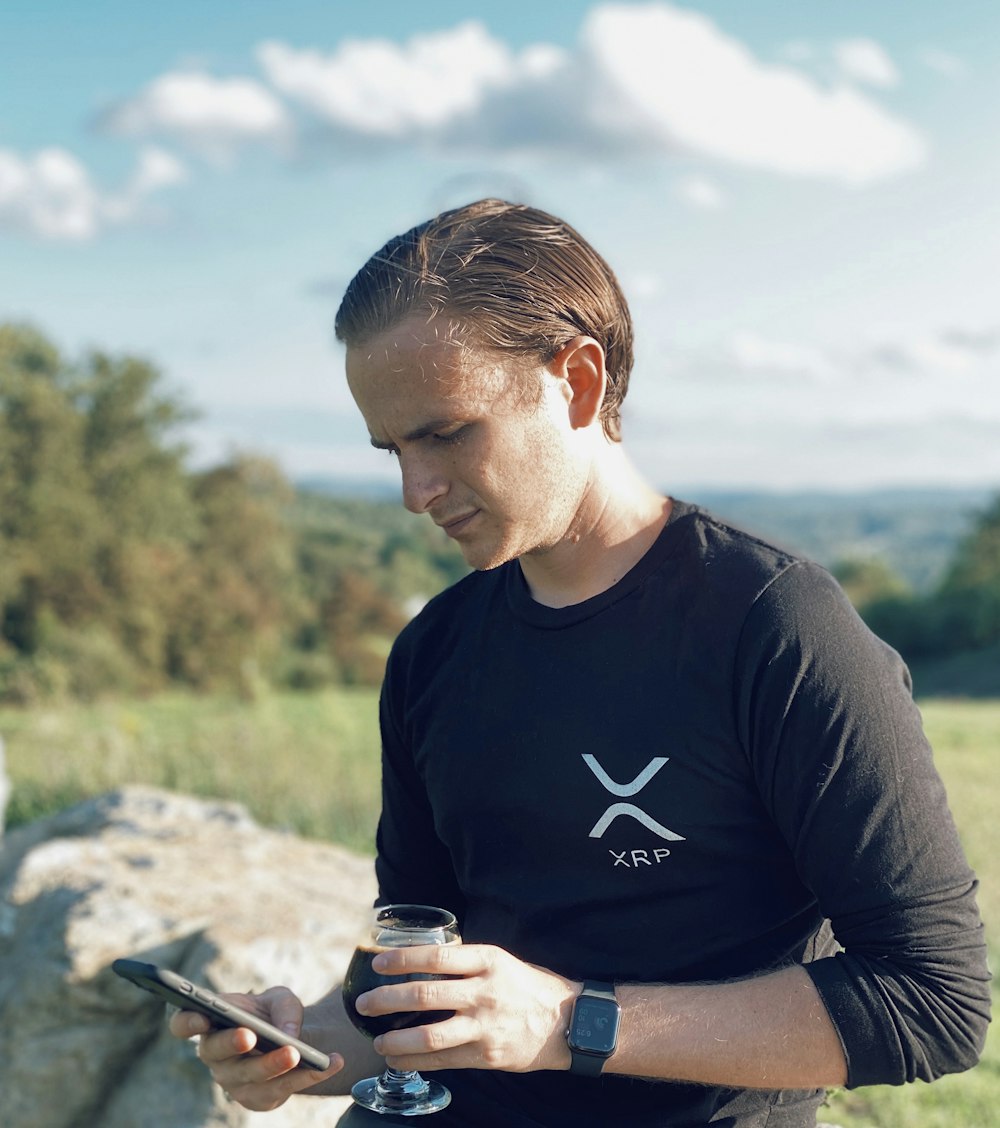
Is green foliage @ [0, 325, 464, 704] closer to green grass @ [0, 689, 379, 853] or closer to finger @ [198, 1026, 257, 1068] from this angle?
green grass @ [0, 689, 379, 853]

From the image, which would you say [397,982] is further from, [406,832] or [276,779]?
[276,779]

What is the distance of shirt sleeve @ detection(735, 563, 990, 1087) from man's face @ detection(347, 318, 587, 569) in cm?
51

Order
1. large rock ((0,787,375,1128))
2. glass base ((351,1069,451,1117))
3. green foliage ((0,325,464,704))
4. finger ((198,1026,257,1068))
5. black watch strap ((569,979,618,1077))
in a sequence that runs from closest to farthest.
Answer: black watch strap ((569,979,618,1077)) < finger ((198,1026,257,1068)) < glass base ((351,1069,451,1117)) < large rock ((0,787,375,1128)) < green foliage ((0,325,464,704))

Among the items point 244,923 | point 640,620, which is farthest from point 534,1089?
point 244,923

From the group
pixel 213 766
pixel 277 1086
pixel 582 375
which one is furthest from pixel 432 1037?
pixel 213 766

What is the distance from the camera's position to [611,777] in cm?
211

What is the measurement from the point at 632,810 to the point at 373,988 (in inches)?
19.9

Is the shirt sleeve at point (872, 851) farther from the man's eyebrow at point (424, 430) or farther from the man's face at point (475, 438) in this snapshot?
the man's eyebrow at point (424, 430)

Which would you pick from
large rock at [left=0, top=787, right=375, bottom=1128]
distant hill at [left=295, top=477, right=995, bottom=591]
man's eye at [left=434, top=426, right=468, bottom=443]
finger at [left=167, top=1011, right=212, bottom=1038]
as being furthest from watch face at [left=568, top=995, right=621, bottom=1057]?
distant hill at [left=295, top=477, right=995, bottom=591]

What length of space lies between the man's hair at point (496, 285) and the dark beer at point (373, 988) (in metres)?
1.05

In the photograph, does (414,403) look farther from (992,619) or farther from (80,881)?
(992,619)

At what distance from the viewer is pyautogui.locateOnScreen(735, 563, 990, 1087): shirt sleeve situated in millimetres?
1835

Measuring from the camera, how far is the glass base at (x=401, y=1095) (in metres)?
2.12

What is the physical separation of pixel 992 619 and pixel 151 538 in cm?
2769
